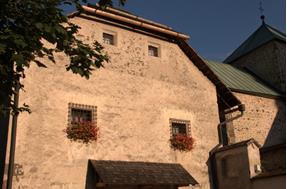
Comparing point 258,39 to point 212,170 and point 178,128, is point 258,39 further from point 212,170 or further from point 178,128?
point 212,170

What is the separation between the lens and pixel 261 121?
1870 centimetres

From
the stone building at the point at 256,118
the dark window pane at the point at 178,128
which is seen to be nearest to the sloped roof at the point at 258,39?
the stone building at the point at 256,118

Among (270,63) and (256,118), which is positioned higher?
(270,63)

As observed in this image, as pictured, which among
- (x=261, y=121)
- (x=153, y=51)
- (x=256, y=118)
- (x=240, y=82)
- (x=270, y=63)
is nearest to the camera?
(x=153, y=51)

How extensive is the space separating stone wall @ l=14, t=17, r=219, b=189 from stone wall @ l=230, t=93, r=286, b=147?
391 cm

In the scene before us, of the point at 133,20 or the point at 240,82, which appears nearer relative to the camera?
the point at 133,20

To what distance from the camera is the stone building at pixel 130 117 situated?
33.9ft

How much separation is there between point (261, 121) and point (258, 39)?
893cm

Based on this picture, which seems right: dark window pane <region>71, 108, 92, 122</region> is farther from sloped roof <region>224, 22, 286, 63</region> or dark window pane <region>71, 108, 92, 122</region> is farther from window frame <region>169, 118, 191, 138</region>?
sloped roof <region>224, 22, 286, 63</region>

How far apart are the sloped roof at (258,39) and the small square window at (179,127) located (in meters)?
13.4

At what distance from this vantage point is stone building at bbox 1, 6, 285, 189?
10.3 m

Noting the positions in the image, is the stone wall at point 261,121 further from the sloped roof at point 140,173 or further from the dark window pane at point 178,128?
the sloped roof at point 140,173

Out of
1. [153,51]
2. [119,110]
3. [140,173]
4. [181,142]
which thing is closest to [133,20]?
[153,51]

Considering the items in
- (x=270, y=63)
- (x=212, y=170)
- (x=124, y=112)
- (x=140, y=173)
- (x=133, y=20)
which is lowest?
(x=140, y=173)
